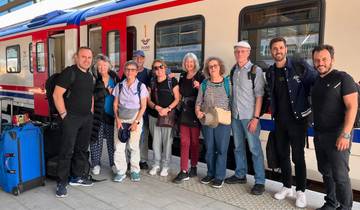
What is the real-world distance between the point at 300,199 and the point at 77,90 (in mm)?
2577

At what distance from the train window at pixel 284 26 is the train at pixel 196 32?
11 mm

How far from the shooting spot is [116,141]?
14.1 feet

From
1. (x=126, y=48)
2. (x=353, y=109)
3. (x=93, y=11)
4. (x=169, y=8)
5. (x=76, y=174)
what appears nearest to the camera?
(x=353, y=109)

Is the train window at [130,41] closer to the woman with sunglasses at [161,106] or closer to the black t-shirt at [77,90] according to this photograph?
the woman with sunglasses at [161,106]

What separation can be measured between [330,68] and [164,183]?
2298mm

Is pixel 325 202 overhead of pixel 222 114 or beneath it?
beneath

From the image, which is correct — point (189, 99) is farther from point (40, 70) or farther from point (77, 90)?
point (40, 70)

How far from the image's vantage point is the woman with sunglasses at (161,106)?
4250 mm

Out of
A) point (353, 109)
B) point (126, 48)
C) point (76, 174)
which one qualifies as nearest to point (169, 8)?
point (126, 48)

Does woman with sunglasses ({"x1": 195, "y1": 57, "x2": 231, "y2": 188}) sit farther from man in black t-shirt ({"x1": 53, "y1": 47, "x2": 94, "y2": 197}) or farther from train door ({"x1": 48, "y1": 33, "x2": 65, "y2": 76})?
train door ({"x1": 48, "y1": 33, "x2": 65, "y2": 76})

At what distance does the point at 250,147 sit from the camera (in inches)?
153

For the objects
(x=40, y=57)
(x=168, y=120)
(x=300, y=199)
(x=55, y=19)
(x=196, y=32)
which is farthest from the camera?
(x=40, y=57)

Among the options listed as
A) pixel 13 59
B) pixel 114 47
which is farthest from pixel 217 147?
pixel 13 59

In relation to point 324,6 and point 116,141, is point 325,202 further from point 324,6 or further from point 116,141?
point 116,141
